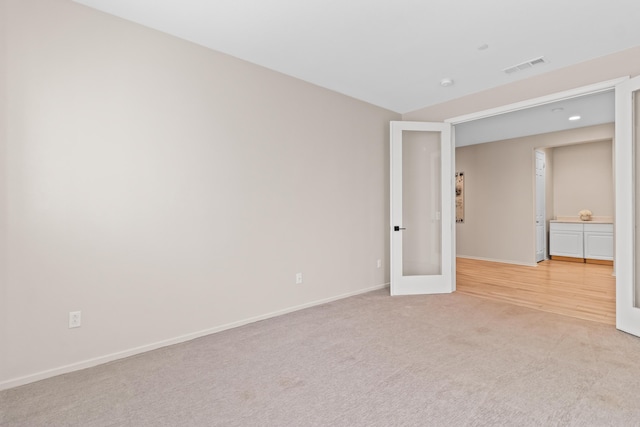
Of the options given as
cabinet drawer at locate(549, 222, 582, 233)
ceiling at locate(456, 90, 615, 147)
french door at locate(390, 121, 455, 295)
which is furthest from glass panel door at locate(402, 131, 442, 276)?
cabinet drawer at locate(549, 222, 582, 233)

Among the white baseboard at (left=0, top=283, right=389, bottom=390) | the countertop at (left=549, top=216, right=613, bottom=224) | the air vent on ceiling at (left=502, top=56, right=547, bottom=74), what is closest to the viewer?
the white baseboard at (left=0, top=283, right=389, bottom=390)

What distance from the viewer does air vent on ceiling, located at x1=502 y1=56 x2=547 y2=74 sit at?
3344 millimetres

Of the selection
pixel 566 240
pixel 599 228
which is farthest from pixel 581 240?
pixel 599 228

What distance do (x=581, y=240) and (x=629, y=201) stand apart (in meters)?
4.75

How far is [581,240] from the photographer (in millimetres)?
6945

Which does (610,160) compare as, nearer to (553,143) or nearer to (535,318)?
(553,143)

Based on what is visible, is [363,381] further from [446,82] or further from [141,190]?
[446,82]

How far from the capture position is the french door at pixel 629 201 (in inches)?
119

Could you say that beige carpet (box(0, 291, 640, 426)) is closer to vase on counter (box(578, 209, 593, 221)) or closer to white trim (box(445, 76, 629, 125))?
white trim (box(445, 76, 629, 125))

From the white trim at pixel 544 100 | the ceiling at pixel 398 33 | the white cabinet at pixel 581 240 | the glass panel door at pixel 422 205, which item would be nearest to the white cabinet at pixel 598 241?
the white cabinet at pixel 581 240

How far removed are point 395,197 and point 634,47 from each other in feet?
8.87

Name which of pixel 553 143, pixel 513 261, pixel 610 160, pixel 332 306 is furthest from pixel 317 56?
pixel 610 160

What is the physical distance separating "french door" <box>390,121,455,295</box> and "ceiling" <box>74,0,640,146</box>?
86 cm

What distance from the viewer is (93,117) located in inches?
98.0
